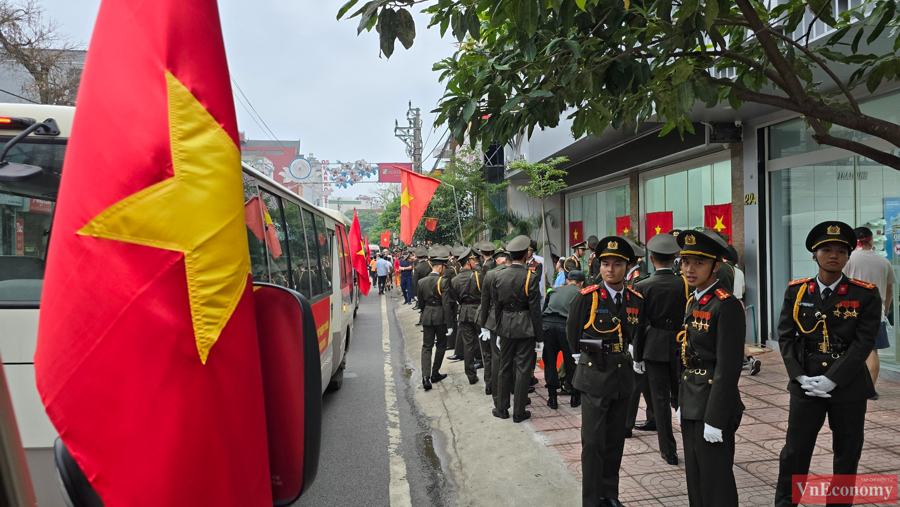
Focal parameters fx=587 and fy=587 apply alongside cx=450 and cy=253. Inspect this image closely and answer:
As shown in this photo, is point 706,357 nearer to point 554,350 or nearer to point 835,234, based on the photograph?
point 835,234

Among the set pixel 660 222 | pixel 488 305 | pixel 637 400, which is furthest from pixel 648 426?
pixel 660 222

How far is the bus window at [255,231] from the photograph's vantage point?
455 centimetres

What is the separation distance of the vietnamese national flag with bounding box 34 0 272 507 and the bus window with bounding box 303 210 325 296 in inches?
221

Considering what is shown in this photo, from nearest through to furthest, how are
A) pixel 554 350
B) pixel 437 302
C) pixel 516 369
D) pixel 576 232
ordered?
pixel 516 369 < pixel 554 350 < pixel 437 302 < pixel 576 232

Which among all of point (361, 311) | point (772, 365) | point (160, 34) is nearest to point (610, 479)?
point (160, 34)

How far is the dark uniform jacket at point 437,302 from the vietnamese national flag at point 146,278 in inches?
303

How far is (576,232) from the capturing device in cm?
2012

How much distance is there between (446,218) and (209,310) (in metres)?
24.5

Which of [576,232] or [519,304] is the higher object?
[576,232]

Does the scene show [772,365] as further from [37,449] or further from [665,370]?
[37,449]

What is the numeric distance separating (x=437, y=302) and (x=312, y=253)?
2.48m

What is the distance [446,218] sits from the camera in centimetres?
2569

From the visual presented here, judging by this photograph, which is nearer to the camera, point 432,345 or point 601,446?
point 601,446

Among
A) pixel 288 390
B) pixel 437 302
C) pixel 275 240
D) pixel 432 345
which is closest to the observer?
pixel 288 390
